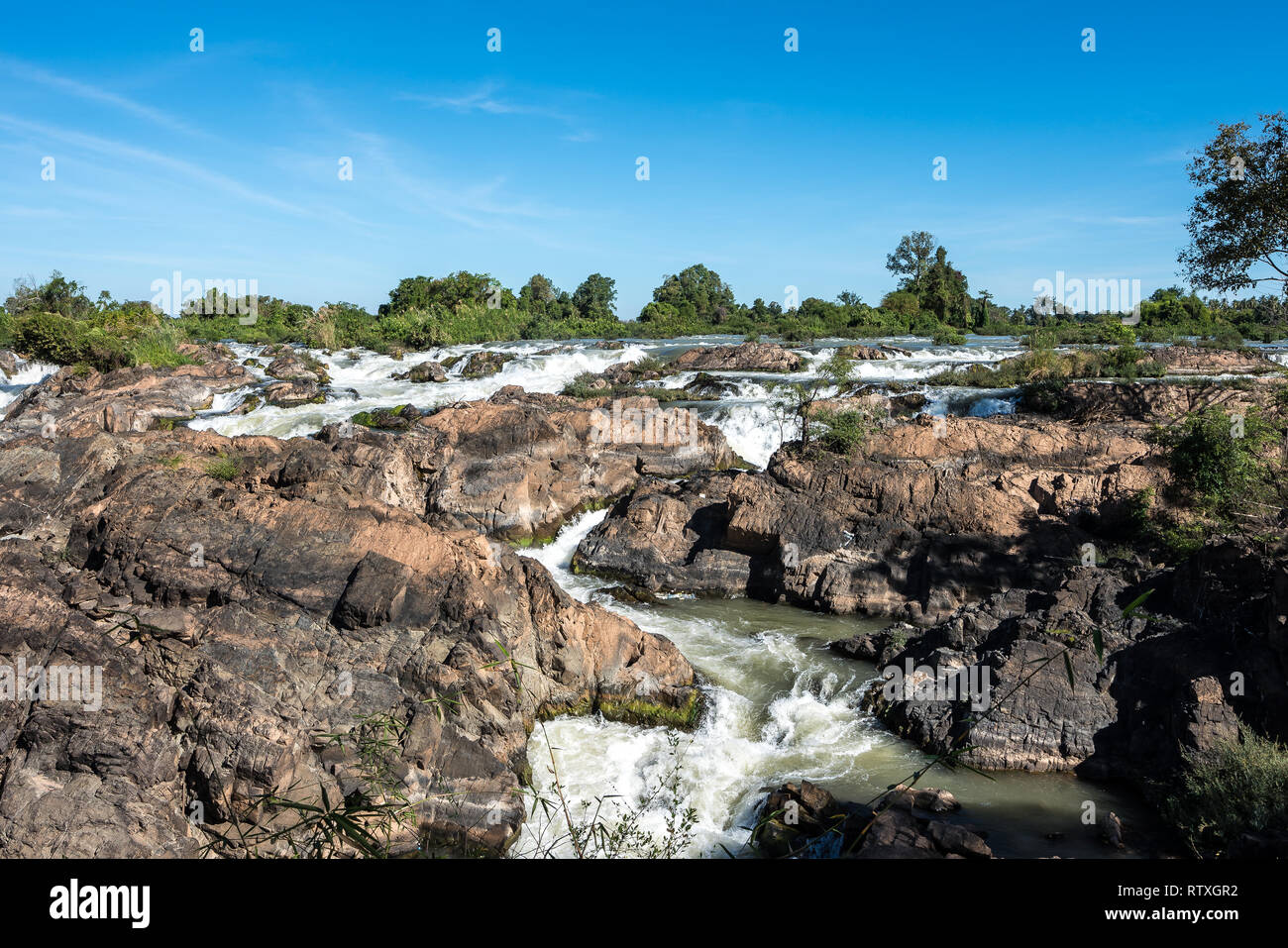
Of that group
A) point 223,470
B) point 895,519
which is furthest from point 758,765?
point 223,470

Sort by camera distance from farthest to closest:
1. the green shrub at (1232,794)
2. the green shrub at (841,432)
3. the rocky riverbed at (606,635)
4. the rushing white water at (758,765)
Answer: the green shrub at (841,432) < the rushing white water at (758,765) < the rocky riverbed at (606,635) < the green shrub at (1232,794)

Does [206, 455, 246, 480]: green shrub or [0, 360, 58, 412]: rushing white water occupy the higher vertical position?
[0, 360, 58, 412]: rushing white water

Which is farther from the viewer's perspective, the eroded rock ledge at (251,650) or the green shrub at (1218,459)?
the green shrub at (1218,459)

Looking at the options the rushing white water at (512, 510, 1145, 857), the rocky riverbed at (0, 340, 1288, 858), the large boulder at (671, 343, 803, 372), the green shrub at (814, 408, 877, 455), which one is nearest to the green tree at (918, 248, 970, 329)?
the large boulder at (671, 343, 803, 372)

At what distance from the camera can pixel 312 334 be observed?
37562mm

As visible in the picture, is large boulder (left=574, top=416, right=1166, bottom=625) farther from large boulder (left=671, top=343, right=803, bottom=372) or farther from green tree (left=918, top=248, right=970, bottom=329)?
green tree (left=918, top=248, right=970, bottom=329)

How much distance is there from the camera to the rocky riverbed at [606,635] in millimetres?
6375

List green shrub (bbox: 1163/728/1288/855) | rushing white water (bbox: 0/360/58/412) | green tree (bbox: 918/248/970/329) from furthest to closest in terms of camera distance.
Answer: green tree (bbox: 918/248/970/329) < rushing white water (bbox: 0/360/58/412) < green shrub (bbox: 1163/728/1288/855)

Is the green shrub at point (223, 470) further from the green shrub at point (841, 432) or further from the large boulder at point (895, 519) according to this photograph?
the green shrub at point (841, 432)

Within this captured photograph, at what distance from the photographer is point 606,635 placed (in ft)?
31.2

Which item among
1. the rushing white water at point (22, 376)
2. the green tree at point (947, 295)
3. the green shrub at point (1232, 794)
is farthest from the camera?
the green tree at point (947, 295)

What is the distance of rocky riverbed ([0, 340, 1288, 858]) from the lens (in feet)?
20.9

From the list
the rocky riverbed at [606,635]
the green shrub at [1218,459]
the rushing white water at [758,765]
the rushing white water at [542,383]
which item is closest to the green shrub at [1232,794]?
the rocky riverbed at [606,635]
